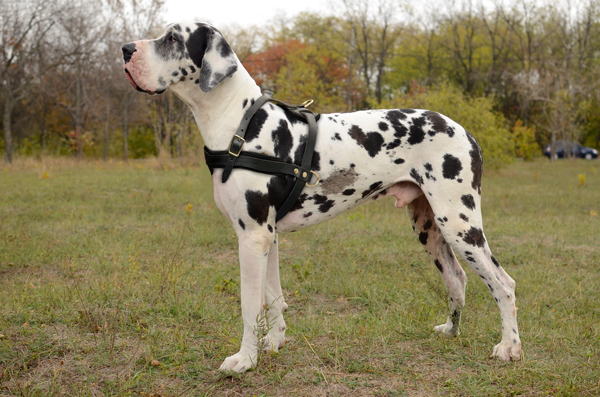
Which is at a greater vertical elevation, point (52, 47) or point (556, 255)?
point (52, 47)

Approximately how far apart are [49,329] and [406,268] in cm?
382

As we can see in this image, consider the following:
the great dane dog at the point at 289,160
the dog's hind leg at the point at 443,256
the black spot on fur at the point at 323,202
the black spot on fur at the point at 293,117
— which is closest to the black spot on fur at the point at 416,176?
the great dane dog at the point at 289,160

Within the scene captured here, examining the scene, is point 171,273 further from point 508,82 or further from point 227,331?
point 508,82

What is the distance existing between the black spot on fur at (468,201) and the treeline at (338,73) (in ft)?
45.9

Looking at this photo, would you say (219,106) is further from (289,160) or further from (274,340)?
(274,340)

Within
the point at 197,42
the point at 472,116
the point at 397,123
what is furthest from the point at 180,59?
the point at 472,116

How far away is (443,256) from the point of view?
12.1 feet

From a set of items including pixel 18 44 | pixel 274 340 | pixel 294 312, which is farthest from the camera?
pixel 18 44

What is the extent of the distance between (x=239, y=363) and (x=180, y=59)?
6.28 ft

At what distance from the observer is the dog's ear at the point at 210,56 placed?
2.86 metres

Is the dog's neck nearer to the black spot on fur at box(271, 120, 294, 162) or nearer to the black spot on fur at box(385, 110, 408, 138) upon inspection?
the black spot on fur at box(271, 120, 294, 162)

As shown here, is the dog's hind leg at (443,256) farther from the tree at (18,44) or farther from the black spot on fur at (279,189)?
the tree at (18,44)

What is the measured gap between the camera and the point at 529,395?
113 inches

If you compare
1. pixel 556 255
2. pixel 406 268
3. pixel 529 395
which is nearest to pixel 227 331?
pixel 529 395
